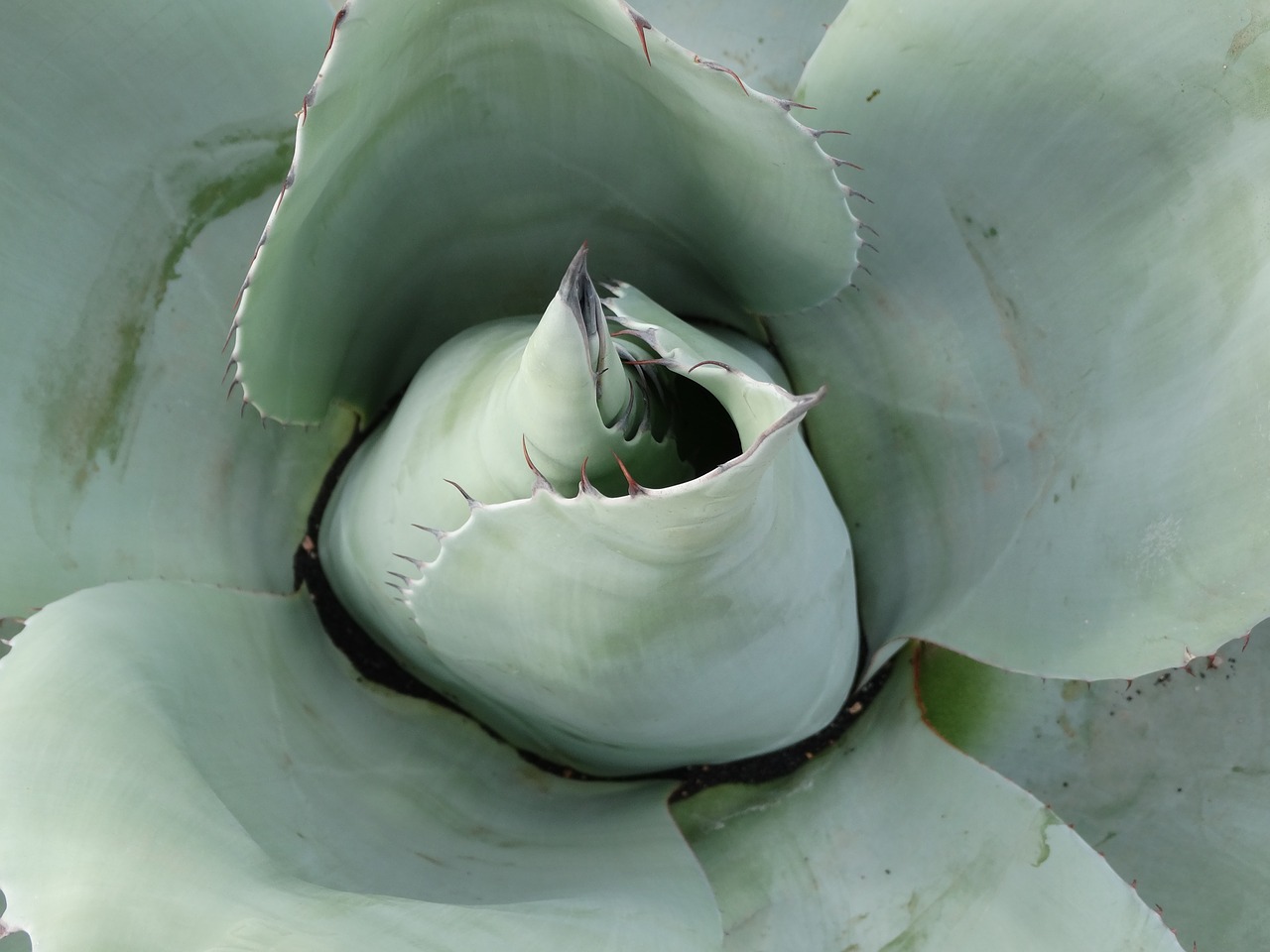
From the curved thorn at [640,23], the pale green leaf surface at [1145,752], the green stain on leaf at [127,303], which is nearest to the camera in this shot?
the curved thorn at [640,23]

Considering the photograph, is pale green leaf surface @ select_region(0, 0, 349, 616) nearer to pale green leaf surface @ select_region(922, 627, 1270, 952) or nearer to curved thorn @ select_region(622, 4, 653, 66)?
curved thorn @ select_region(622, 4, 653, 66)

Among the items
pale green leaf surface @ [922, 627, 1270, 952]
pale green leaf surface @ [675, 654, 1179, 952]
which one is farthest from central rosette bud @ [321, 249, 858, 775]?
pale green leaf surface @ [922, 627, 1270, 952]

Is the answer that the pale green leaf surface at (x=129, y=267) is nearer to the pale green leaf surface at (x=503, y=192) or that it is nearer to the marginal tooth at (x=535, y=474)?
the pale green leaf surface at (x=503, y=192)

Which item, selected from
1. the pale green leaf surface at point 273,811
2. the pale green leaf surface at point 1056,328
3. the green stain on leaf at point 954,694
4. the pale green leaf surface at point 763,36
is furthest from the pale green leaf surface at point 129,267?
the green stain on leaf at point 954,694

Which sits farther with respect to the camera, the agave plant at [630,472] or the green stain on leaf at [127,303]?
the green stain on leaf at [127,303]

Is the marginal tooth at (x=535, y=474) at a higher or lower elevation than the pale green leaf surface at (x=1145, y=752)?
higher

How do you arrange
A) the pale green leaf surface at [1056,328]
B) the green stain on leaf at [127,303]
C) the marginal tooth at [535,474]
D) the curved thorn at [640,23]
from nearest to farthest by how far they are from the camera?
the marginal tooth at [535,474]
the curved thorn at [640,23]
the pale green leaf surface at [1056,328]
the green stain on leaf at [127,303]

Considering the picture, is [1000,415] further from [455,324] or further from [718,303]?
[455,324]

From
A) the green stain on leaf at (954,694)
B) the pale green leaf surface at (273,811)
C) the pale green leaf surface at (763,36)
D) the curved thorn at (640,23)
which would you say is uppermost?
the curved thorn at (640,23)
